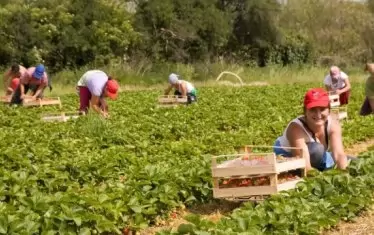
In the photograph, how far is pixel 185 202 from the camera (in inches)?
260

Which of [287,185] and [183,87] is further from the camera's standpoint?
[183,87]

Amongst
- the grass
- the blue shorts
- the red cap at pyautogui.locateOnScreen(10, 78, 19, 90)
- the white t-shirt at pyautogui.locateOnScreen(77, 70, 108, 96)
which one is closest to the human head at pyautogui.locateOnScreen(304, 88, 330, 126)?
the blue shorts

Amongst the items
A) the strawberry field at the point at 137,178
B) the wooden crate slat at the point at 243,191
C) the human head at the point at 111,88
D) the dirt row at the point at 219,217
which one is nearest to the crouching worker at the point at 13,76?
the strawberry field at the point at 137,178

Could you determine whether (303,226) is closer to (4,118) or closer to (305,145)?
(305,145)

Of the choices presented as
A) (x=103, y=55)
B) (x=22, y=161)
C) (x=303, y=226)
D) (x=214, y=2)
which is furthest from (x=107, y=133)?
(x=214, y=2)

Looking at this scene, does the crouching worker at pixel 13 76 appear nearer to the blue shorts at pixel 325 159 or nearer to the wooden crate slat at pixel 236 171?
the blue shorts at pixel 325 159

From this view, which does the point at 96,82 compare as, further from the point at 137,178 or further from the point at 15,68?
the point at 137,178

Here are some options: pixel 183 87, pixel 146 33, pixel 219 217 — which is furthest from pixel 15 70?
pixel 146 33

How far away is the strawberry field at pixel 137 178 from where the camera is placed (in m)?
5.00

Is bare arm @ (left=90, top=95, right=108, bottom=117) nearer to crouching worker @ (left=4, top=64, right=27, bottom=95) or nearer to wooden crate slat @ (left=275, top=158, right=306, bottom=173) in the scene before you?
crouching worker @ (left=4, top=64, right=27, bottom=95)

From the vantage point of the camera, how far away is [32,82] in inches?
645

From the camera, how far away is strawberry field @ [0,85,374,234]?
500cm

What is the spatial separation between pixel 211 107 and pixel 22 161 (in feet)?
28.4

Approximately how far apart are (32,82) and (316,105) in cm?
1111
